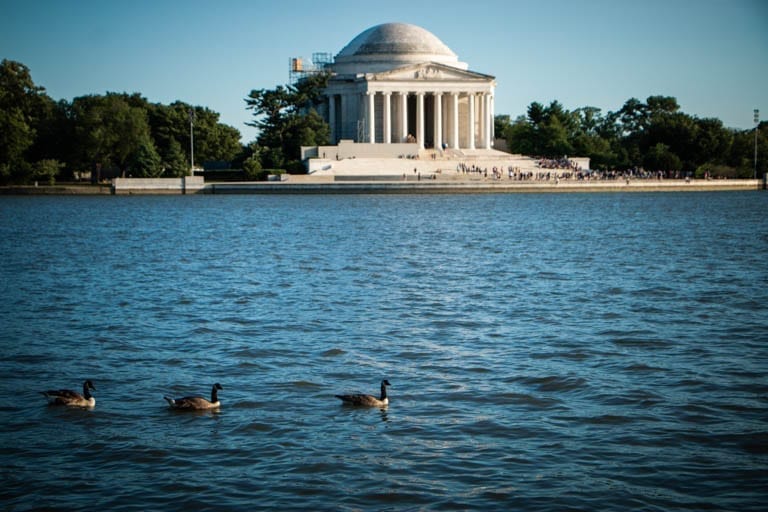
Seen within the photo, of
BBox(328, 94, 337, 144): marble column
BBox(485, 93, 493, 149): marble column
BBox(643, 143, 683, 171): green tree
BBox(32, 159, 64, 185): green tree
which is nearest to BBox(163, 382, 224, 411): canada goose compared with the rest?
BBox(32, 159, 64, 185): green tree

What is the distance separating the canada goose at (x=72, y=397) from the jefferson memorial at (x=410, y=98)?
94779mm

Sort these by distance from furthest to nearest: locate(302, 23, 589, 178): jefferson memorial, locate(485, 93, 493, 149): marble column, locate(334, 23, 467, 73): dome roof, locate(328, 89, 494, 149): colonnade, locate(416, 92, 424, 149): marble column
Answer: locate(334, 23, 467, 73): dome roof → locate(485, 93, 493, 149): marble column → locate(416, 92, 424, 149): marble column → locate(328, 89, 494, 149): colonnade → locate(302, 23, 589, 178): jefferson memorial

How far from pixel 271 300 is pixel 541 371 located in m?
10.6

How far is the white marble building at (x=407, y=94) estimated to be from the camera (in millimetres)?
117625

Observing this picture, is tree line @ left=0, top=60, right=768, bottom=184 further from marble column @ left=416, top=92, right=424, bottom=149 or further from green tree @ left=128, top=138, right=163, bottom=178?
marble column @ left=416, top=92, right=424, bottom=149

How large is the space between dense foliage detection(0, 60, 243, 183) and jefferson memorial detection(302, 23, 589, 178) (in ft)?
64.0

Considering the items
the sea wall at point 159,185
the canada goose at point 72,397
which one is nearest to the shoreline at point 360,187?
the sea wall at point 159,185

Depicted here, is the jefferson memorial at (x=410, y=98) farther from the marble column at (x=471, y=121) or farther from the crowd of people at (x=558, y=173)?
the crowd of people at (x=558, y=173)

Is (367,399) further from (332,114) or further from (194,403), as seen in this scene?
(332,114)

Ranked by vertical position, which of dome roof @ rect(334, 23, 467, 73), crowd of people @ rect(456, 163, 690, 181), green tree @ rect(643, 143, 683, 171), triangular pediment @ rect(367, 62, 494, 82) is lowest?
crowd of people @ rect(456, 163, 690, 181)

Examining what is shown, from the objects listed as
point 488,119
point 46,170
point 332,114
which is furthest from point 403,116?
point 46,170

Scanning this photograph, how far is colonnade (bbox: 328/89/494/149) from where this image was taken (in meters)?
119

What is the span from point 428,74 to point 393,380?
103384 mm

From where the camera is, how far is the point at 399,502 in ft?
38.2
